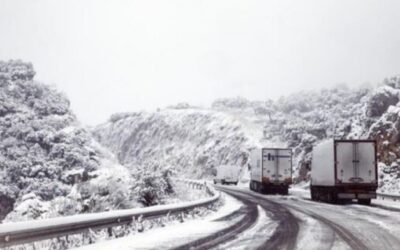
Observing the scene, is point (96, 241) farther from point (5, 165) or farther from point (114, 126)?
point (114, 126)

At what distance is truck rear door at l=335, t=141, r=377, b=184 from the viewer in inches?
1120

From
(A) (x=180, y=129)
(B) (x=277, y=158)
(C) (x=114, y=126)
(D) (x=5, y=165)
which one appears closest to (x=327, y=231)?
(B) (x=277, y=158)

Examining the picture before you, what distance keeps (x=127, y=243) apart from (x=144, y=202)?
16.5 m

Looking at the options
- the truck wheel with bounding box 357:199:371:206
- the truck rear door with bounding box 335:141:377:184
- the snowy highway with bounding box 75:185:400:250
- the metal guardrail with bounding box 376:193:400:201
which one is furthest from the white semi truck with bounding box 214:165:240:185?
the snowy highway with bounding box 75:185:400:250

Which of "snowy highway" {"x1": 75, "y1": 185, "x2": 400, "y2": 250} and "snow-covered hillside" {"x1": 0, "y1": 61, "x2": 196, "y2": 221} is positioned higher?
"snow-covered hillside" {"x1": 0, "y1": 61, "x2": 196, "y2": 221}

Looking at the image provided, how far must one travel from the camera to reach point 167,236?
41.9ft

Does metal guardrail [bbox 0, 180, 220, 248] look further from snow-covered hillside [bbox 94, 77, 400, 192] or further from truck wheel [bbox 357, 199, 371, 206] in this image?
snow-covered hillside [bbox 94, 77, 400, 192]

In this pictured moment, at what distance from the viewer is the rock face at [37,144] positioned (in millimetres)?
40812

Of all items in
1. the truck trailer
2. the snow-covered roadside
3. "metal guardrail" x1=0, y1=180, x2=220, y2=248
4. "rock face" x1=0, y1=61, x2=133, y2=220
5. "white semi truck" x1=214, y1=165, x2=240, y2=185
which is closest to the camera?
"metal guardrail" x1=0, y1=180, x2=220, y2=248

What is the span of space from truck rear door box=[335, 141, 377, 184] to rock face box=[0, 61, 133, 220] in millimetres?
15106

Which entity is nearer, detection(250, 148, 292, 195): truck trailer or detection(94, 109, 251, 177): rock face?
detection(250, 148, 292, 195): truck trailer

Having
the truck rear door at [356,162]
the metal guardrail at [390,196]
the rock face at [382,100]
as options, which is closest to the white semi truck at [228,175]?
the rock face at [382,100]

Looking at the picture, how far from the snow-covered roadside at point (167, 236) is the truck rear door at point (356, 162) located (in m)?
13.8

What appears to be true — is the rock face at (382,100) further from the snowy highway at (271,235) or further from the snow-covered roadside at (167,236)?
the snow-covered roadside at (167,236)
